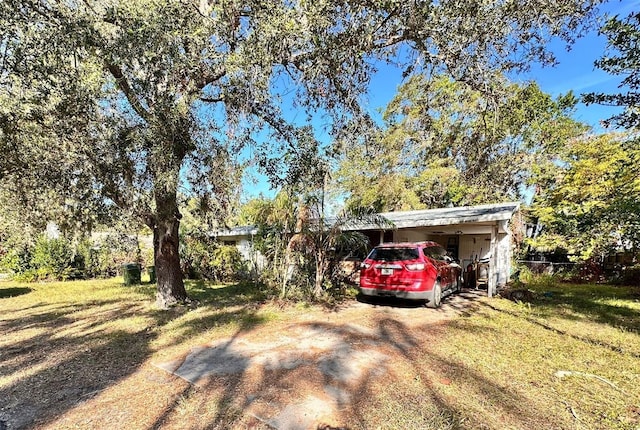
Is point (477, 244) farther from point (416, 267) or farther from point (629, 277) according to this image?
point (416, 267)

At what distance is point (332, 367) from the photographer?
4379 millimetres

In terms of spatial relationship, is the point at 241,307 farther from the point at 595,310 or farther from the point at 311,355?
the point at 595,310

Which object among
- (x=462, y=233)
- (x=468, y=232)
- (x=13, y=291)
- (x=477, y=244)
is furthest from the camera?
(x=477, y=244)

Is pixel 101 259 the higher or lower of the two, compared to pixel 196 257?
lower

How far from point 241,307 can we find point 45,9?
272 inches

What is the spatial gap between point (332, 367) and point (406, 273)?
13.1 feet

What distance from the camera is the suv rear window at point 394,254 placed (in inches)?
314

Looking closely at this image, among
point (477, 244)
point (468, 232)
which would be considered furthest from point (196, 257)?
point (477, 244)

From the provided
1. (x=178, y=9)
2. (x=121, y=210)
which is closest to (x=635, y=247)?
(x=178, y=9)

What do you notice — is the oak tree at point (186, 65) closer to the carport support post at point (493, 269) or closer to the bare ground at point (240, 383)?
the bare ground at point (240, 383)

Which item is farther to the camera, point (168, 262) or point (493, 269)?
point (493, 269)

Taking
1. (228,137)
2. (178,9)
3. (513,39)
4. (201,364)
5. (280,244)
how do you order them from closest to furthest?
(201,364) < (178,9) < (513,39) < (228,137) < (280,244)

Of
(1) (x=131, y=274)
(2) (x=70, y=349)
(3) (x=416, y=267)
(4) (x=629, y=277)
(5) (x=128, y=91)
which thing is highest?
(5) (x=128, y=91)

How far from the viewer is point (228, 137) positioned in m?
6.44
